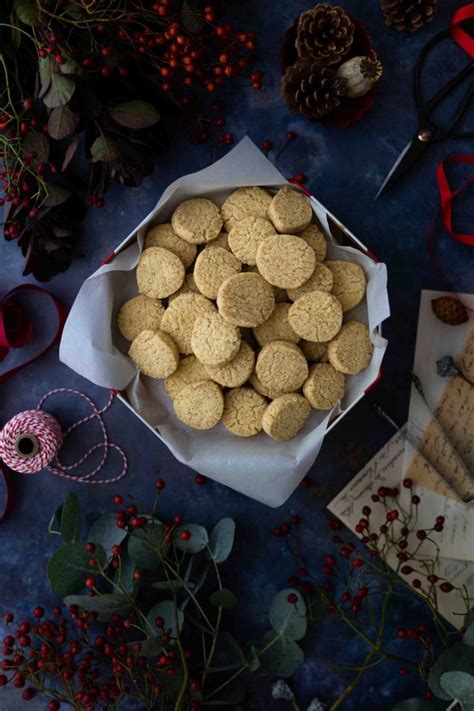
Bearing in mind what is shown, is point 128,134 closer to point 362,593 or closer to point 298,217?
point 298,217

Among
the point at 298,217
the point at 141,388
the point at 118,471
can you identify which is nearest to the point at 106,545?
the point at 118,471

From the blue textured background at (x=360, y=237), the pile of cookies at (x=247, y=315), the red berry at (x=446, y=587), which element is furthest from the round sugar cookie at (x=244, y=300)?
the red berry at (x=446, y=587)

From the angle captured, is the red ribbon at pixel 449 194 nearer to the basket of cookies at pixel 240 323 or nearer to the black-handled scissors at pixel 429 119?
the black-handled scissors at pixel 429 119

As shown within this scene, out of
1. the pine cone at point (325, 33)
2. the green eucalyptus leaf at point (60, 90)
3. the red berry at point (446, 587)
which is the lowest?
the red berry at point (446, 587)

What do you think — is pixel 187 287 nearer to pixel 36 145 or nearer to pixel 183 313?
pixel 183 313

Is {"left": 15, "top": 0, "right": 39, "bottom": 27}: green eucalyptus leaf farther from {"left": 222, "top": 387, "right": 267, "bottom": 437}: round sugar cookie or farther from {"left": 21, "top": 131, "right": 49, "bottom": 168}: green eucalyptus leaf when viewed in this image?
{"left": 222, "top": 387, "right": 267, "bottom": 437}: round sugar cookie
